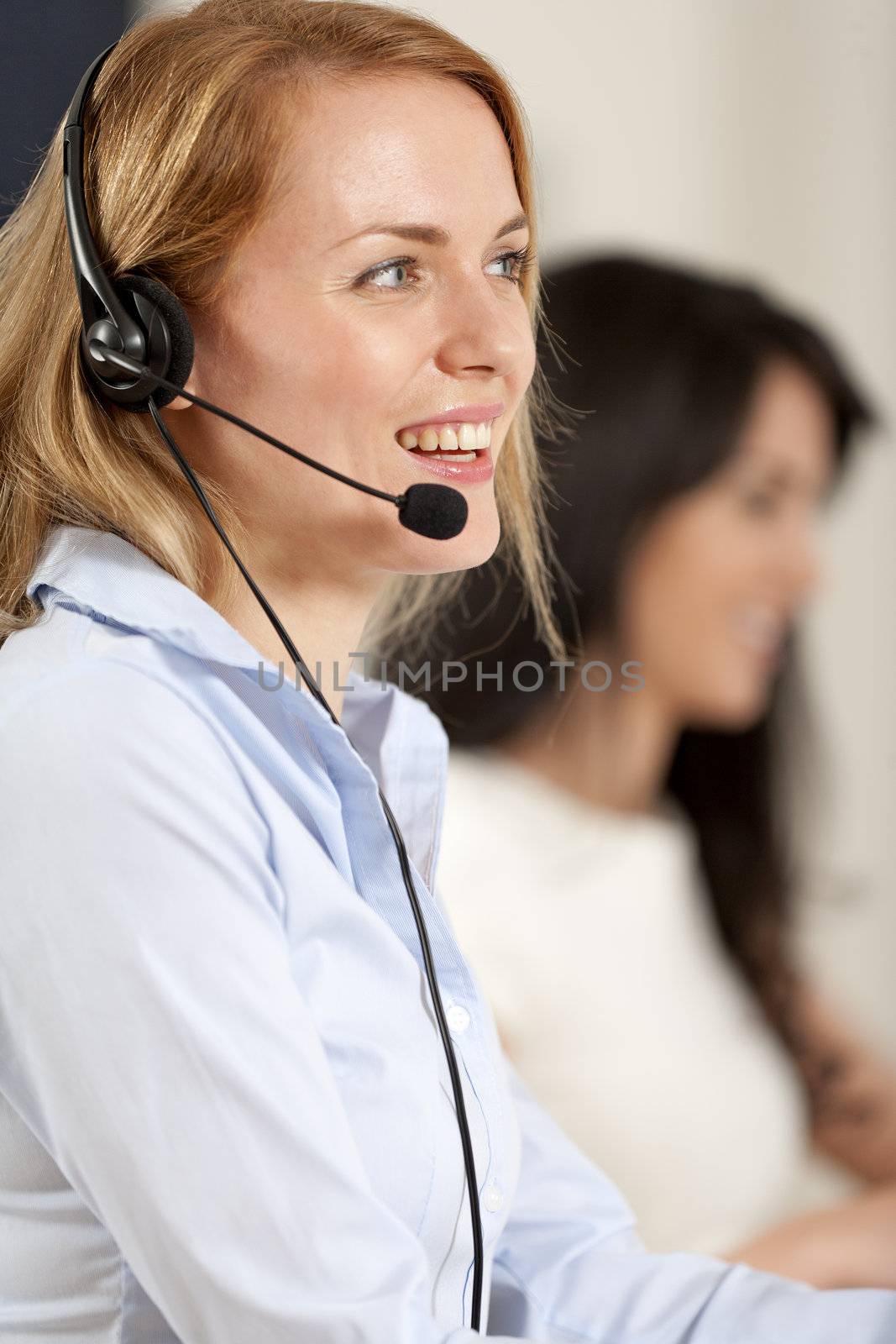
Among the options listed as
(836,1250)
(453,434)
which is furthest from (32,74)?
(836,1250)

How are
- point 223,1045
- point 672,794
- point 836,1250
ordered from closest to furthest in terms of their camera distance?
point 223,1045 → point 836,1250 → point 672,794

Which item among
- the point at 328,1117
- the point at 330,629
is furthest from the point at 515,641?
the point at 328,1117

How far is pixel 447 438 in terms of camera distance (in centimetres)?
82

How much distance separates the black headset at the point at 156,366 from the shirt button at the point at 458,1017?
0.01 metres

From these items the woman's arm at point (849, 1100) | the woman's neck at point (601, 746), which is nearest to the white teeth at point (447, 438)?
the woman's neck at point (601, 746)

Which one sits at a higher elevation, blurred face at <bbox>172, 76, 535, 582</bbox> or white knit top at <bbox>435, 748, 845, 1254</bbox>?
blurred face at <bbox>172, 76, 535, 582</bbox>

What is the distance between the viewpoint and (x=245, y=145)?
0.76m

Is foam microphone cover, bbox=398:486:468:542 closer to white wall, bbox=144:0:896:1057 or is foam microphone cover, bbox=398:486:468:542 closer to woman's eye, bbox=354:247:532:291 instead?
woman's eye, bbox=354:247:532:291

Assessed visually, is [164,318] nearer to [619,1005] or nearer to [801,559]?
[619,1005]

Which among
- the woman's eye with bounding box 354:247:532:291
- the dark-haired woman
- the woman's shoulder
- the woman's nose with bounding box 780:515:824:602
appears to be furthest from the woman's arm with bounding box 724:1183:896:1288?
the woman's eye with bounding box 354:247:532:291

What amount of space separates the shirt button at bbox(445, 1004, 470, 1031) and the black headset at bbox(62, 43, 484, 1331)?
0.01 m

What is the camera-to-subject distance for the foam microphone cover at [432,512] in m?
0.77

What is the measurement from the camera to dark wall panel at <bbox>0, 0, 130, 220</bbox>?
1160 millimetres

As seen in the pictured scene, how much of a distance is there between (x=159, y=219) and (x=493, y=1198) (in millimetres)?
605
